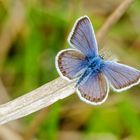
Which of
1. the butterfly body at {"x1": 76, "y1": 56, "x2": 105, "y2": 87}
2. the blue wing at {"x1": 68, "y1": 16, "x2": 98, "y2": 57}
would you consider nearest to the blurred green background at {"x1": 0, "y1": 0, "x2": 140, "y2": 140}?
the butterfly body at {"x1": 76, "y1": 56, "x2": 105, "y2": 87}

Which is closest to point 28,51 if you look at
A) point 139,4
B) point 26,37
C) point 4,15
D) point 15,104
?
point 26,37

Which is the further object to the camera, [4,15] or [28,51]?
[4,15]

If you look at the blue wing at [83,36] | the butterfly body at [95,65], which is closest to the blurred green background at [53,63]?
the butterfly body at [95,65]

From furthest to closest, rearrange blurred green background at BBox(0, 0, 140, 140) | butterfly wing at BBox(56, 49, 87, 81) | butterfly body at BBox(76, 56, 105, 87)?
blurred green background at BBox(0, 0, 140, 140), butterfly body at BBox(76, 56, 105, 87), butterfly wing at BBox(56, 49, 87, 81)

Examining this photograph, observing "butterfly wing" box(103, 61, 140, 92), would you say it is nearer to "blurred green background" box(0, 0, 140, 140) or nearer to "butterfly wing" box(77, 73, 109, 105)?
"butterfly wing" box(77, 73, 109, 105)

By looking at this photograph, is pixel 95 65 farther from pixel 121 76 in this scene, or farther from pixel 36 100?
pixel 36 100

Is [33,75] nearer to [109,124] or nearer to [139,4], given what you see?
[109,124]

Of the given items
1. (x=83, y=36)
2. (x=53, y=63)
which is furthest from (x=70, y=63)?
(x=53, y=63)
